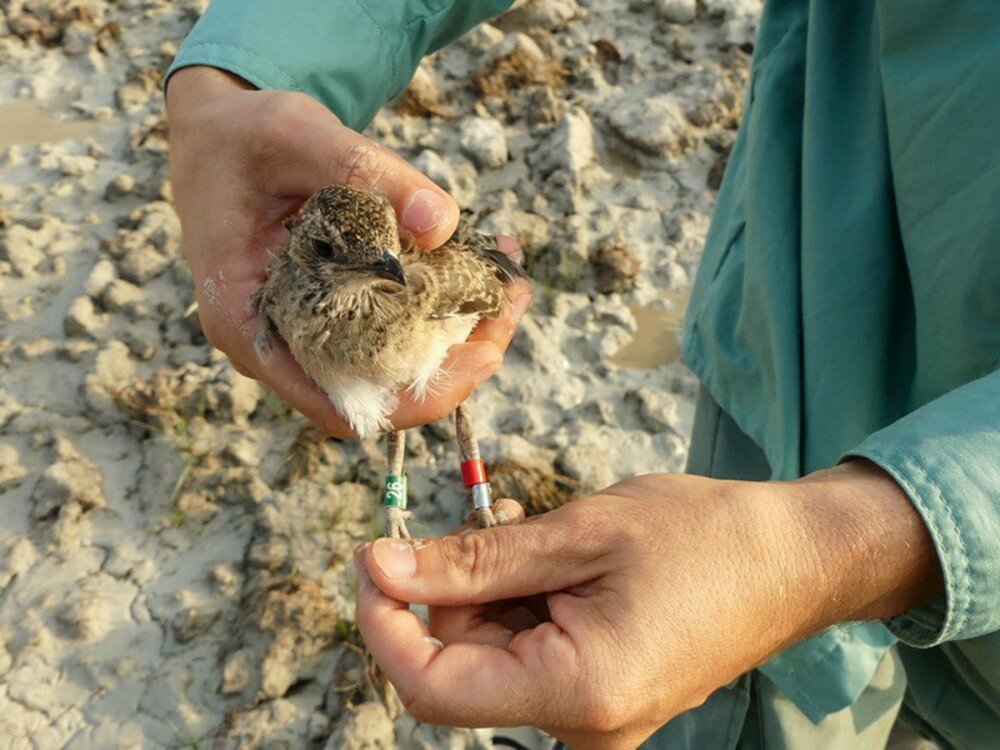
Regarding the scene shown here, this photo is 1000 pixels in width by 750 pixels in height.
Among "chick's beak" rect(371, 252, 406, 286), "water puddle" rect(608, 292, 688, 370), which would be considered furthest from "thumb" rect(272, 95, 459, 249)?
"water puddle" rect(608, 292, 688, 370)

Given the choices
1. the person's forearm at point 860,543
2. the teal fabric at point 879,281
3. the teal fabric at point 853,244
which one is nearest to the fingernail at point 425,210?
the teal fabric at point 853,244

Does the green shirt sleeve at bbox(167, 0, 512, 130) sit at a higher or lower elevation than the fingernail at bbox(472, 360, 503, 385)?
higher

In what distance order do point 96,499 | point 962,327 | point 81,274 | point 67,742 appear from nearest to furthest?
point 962,327 < point 67,742 < point 96,499 < point 81,274

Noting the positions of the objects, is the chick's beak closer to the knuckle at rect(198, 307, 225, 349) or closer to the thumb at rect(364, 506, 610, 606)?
the knuckle at rect(198, 307, 225, 349)

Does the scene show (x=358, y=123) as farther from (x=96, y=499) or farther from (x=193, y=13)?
(x=193, y=13)

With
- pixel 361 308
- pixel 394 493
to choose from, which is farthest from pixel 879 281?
pixel 394 493

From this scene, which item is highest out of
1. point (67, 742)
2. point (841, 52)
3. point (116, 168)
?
point (841, 52)

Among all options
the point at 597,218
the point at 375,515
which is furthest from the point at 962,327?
the point at 597,218
